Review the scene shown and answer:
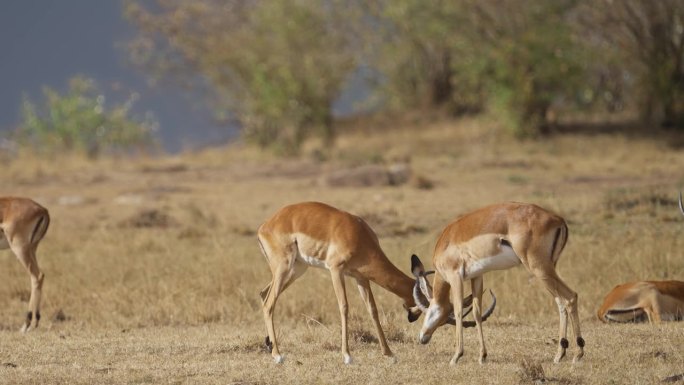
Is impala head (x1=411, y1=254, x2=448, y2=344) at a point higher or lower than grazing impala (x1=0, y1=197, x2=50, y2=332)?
higher

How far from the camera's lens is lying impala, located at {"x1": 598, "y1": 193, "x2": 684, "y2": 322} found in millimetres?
9617

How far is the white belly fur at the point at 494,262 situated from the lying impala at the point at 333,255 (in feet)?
1.70

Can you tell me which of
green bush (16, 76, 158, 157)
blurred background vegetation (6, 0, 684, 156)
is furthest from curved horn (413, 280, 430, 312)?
green bush (16, 76, 158, 157)

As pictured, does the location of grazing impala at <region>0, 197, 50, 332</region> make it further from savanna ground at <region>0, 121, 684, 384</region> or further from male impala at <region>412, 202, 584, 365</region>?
male impala at <region>412, 202, 584, 365</region>

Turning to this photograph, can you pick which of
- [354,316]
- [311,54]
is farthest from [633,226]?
[311,54]

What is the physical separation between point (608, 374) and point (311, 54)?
22.0m

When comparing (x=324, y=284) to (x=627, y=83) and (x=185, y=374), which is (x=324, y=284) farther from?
(x=627, y=83)

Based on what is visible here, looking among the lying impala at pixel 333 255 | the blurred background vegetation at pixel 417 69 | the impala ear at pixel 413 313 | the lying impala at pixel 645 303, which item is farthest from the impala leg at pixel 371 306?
the blurred background vegetation at pixel 417 69

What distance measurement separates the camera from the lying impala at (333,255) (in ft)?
26.0

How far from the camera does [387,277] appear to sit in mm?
7977

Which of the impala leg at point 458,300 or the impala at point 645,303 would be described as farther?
the impala at point 645,303

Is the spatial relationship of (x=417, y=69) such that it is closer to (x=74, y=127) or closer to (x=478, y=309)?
(x=74, y=127)

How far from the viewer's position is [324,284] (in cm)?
1117

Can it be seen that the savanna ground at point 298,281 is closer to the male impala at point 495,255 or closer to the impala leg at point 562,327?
the impala leg at point 562,327
